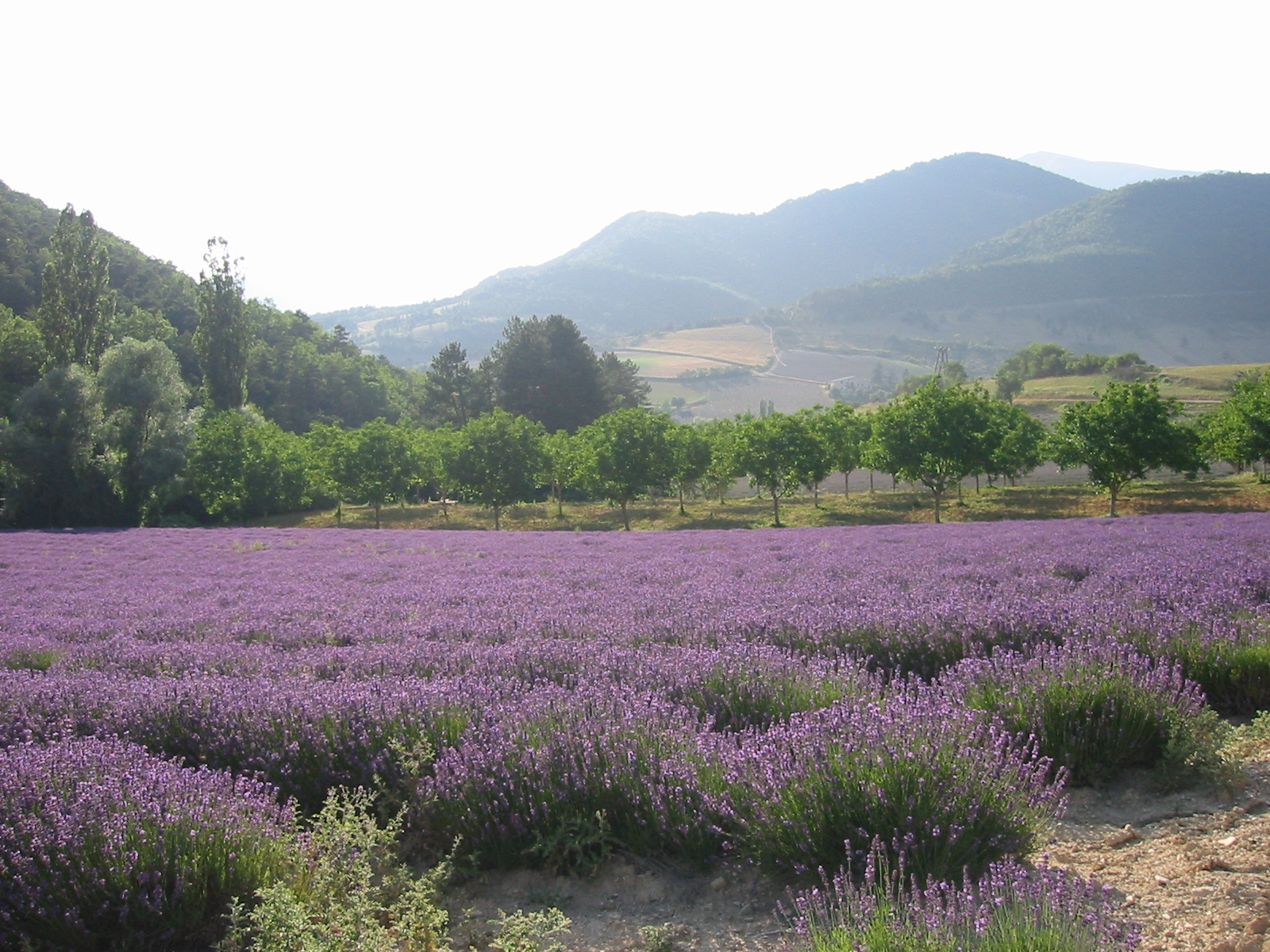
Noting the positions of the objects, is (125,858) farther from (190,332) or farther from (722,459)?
(190,332)

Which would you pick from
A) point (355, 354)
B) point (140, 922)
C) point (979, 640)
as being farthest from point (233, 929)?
point (355, 354)

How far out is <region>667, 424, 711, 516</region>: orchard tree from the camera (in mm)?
38812

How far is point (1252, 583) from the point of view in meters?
6.50

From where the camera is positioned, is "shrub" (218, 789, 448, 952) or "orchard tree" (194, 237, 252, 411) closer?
"shrub" (218, 789, 448, 952)

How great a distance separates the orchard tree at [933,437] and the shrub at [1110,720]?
2705 cm

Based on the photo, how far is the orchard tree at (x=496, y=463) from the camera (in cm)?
3703

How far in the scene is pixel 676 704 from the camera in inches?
168

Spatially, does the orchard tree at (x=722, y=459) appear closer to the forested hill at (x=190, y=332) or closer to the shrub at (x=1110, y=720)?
the forested hill at (x=190, y=332)


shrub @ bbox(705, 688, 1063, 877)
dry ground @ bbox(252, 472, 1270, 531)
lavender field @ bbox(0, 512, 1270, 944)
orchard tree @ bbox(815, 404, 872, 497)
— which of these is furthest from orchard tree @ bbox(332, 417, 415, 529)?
shrub @ bbox(705, 688, 1063, 877)

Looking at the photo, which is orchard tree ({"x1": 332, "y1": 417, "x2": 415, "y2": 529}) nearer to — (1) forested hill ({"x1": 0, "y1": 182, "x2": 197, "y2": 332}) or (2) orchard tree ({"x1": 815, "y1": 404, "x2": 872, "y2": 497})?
(2) orchard tree ({"x1": 815, "y1": 404, "x2": 872, "y2": 497})

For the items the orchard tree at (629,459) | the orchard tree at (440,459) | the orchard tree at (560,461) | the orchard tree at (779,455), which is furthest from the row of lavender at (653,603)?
the orchard tree at (560,461)

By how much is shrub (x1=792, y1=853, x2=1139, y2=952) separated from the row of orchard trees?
29.4 m

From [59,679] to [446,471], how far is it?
34.2 meters

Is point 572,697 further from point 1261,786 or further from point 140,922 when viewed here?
point 1261,786
